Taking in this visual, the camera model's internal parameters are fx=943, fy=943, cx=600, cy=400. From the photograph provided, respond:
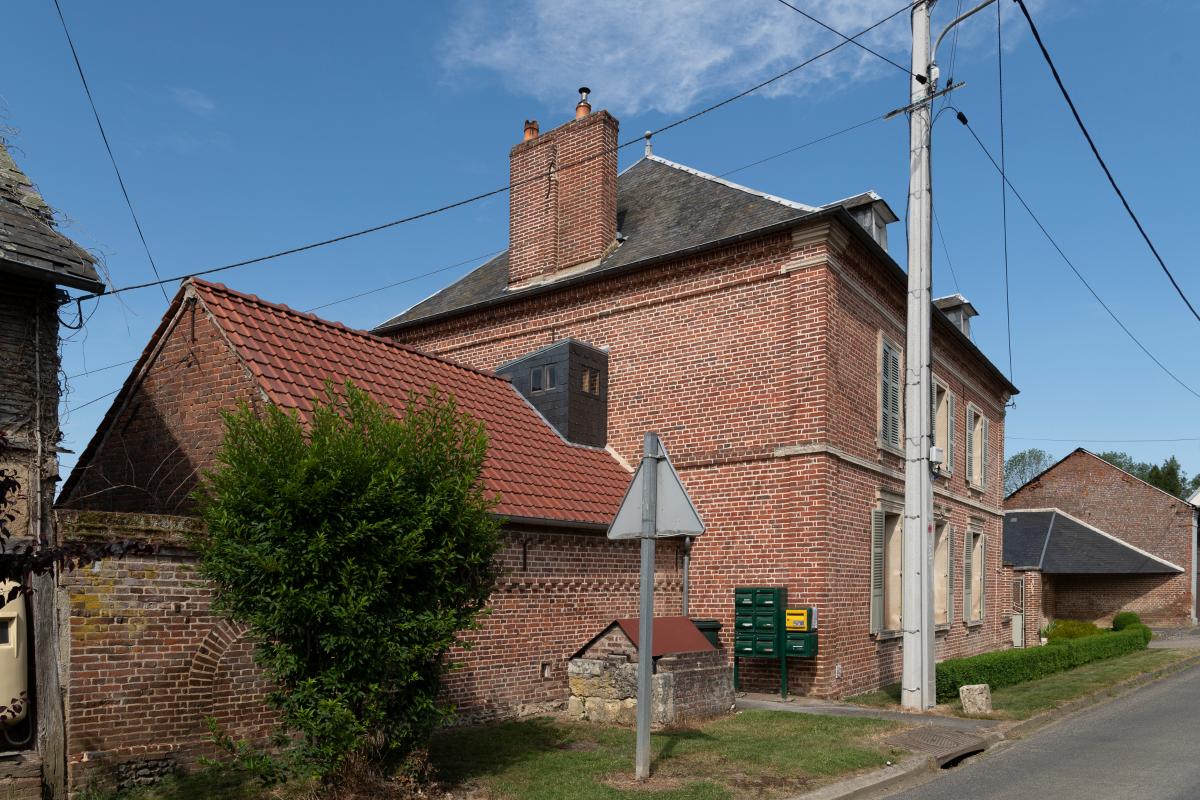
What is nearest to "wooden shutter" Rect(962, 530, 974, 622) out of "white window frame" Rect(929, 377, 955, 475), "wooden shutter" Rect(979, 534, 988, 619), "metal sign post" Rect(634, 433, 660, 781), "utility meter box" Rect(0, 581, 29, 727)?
"wooden shutter" Rect(979, 534, 988, 619)

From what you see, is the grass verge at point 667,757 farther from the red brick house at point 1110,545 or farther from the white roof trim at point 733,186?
the red brick house at point 1110,545

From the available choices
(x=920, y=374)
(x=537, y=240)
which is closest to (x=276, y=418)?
(x=920, y=374)

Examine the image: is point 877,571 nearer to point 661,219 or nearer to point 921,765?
point 921,765

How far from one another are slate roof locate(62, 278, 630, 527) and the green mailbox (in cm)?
250

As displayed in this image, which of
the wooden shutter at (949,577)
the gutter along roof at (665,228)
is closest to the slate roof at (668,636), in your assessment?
the gutter along roof at (665,228)

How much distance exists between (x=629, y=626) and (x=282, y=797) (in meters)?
4.72

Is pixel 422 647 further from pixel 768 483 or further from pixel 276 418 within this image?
pixel 768 483

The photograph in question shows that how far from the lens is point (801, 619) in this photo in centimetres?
1350

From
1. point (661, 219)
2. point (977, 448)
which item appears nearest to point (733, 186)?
point (661, 219)

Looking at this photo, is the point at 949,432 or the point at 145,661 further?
the point at 949,432

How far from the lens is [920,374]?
12.4 metres

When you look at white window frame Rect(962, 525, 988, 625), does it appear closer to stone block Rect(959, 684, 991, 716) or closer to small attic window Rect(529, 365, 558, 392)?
stone block Rect(959, 684, 991, 716)

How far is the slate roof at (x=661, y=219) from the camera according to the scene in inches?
602

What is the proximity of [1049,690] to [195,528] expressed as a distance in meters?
12.8
